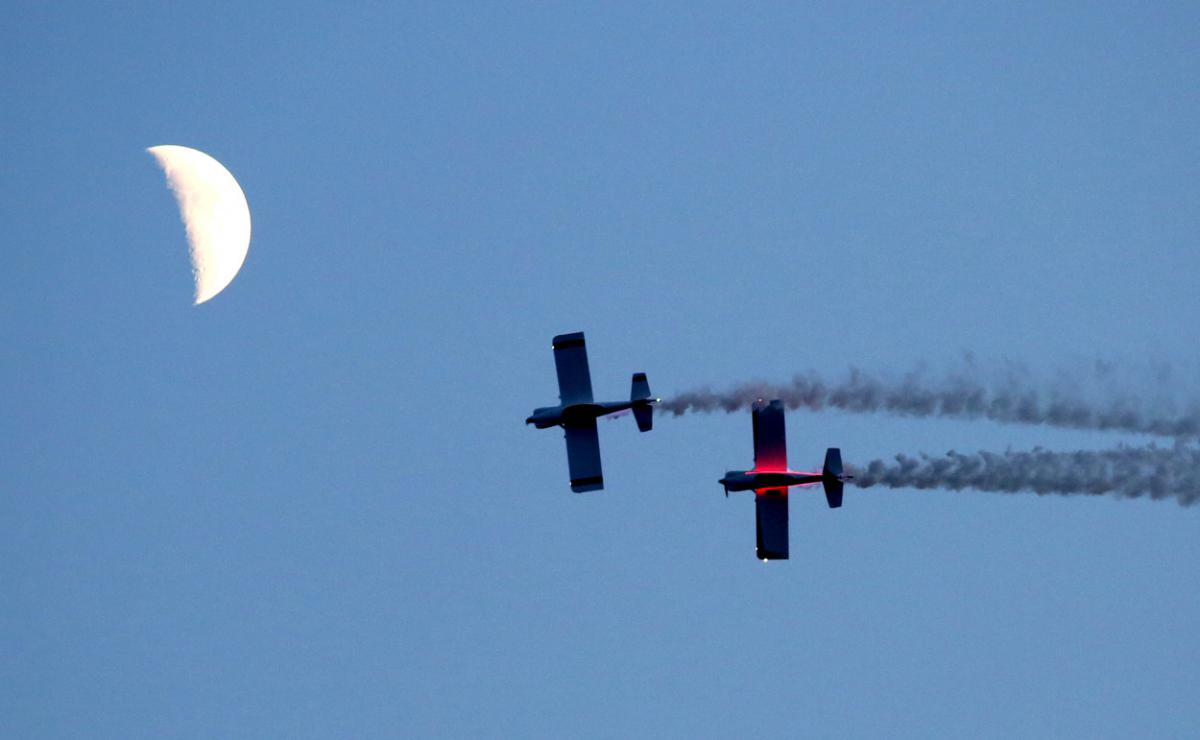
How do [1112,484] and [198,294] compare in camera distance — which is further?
[198,294]

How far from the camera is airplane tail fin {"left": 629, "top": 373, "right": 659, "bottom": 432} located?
7250cm

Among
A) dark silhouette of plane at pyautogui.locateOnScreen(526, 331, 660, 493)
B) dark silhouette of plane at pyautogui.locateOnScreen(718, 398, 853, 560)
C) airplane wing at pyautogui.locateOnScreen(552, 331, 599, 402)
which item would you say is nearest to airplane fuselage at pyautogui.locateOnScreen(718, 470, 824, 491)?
dark silhouette of plane at pyautogui.locateOnScreen(718, 398, 853, 560)

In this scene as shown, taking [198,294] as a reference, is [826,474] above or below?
below

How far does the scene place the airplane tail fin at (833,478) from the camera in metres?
70.9

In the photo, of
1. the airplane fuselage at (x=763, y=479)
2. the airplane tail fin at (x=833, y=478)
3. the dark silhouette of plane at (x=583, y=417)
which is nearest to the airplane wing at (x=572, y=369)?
the dark silhouette of plane at (x=583, y=417)

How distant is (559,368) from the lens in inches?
2923

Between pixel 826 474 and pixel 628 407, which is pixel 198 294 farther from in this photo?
pixel 826 474

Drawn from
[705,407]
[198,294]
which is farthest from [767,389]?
[198,294]

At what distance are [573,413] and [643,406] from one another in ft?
7.77

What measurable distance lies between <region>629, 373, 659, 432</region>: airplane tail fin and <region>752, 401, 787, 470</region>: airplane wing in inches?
135

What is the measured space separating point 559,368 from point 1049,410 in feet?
52.5

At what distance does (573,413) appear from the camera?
73.2 meters

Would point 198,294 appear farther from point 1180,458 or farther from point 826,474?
point 1180,458

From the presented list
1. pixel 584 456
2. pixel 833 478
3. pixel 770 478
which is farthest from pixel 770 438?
pixel 584 456
